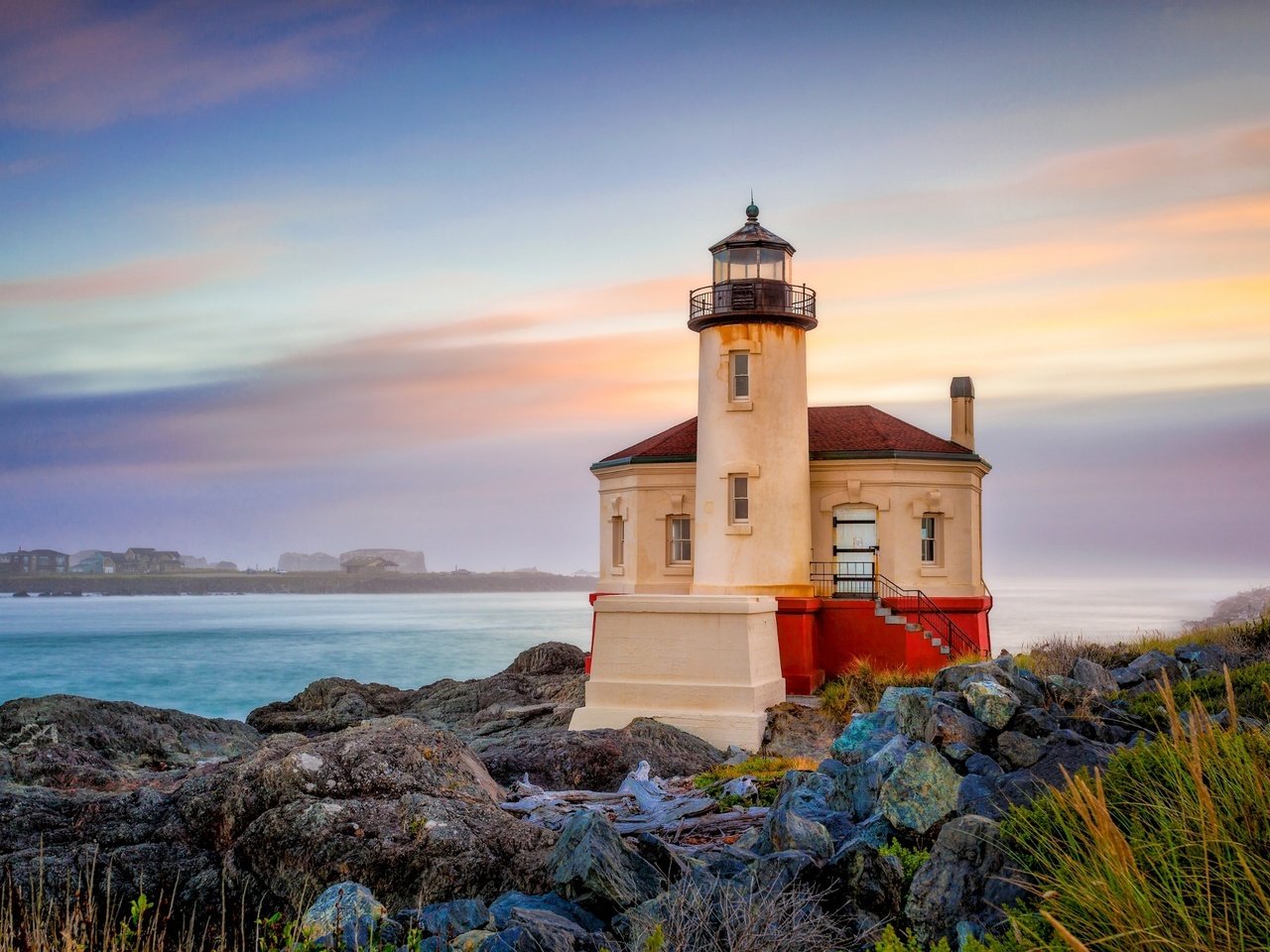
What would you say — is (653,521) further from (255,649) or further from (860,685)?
(255,649)

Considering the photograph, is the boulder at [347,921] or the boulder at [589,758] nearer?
the boulder at [347,921]

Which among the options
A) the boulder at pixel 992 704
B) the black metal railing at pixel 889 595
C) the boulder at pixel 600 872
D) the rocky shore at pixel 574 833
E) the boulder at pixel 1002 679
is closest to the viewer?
the rocky shore at pixel 574 833

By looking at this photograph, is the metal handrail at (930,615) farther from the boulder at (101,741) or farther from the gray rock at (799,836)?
the gray rock at (799,836)

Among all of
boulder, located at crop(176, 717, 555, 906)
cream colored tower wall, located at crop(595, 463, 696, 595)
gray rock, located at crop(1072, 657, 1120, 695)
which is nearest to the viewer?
boulder, located at crop(176, 717, 555, 906)

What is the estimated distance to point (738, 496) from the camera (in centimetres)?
2212

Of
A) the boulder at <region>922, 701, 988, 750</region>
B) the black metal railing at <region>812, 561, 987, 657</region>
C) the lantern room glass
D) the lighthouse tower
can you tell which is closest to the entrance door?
the black metal railing at <region>812, 561, 987, 657</region>

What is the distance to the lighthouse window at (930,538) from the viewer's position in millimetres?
22828

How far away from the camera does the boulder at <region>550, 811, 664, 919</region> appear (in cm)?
715

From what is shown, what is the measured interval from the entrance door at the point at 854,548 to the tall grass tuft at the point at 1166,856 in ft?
54.1

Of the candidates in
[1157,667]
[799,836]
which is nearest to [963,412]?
[1157,667]

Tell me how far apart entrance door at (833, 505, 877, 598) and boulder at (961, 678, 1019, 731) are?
13.5 metres

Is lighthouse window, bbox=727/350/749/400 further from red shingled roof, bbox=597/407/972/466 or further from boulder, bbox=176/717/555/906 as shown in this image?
boulder, bbox=176/717/555/906

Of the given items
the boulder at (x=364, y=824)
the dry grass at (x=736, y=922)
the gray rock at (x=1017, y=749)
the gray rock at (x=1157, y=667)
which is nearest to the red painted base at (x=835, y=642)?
the gray rock at (x=1157, y=667)

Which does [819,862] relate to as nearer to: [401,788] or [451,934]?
[451,934]
